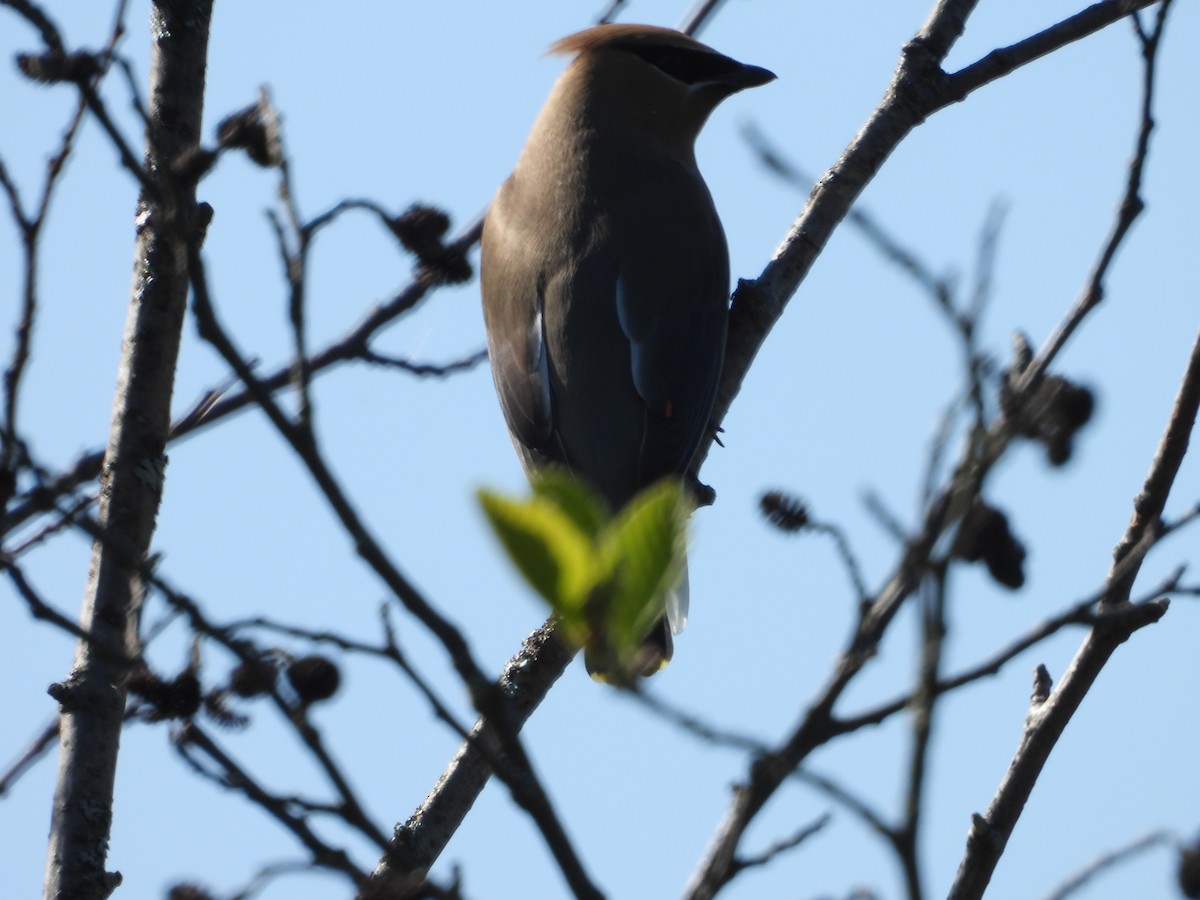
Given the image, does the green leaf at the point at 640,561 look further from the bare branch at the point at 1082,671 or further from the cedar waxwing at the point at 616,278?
the cedar waxwing at the point at 616,278

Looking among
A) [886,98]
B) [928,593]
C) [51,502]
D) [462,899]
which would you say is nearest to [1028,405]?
[928,593]

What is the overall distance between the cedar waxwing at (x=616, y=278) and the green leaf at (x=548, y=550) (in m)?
2.14

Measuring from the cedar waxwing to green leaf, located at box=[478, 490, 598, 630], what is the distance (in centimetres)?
214

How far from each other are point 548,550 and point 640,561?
61mm

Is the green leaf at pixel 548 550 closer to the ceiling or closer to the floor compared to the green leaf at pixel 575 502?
closer to the floor

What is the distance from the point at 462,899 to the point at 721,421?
288cm

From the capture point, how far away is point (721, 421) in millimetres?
3912

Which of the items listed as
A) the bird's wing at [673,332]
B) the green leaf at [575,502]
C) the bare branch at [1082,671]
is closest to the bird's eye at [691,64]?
the bird's wing at [673,332]

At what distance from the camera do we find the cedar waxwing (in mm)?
3621

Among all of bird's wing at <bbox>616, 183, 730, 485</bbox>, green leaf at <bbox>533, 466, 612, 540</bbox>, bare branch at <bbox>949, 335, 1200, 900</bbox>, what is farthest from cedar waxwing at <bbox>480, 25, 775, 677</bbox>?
green leaf at <bbox>533, 466, 612, 540</bbox>

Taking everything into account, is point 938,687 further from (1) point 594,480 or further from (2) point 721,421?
Answer: (2) point 721,421

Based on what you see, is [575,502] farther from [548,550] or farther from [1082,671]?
[1082,671]

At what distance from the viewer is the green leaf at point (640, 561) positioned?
1093 mm

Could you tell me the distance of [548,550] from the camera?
1.10 metres
